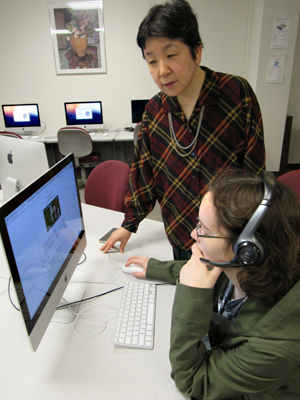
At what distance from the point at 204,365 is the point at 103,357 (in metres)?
0.27

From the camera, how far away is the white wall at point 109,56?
14.0 ft

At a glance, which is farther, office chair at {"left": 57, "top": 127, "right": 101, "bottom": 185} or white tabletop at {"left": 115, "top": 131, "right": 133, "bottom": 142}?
white tabletop at {"left": 115, "top": 131, "right": 133, "bottom": 142}

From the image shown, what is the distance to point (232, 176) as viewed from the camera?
29.8 inches

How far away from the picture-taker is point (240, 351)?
25.0 inches

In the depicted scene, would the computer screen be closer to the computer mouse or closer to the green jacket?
the computer mouse

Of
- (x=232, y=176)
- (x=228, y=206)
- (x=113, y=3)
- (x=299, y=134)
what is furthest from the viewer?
(x=299, y=134)

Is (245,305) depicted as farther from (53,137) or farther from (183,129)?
(53,137)

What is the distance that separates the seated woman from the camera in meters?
0.60

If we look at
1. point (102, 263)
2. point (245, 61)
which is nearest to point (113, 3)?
point (245, 61)

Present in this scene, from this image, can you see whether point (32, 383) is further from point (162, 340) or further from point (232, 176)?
point (232, 176)

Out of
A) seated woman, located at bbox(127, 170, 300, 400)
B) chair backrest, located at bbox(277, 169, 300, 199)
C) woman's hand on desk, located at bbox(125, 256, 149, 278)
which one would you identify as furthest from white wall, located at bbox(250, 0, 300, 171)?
seated woman, located at bbox(127, 170, 300, 400)

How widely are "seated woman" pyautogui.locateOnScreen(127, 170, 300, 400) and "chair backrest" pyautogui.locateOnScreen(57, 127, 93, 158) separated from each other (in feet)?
11.4

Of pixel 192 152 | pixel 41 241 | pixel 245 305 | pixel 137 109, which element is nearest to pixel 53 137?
pixel 137 109

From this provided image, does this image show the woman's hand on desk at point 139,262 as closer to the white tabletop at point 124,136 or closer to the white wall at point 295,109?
the white tabletop at point 124,136
